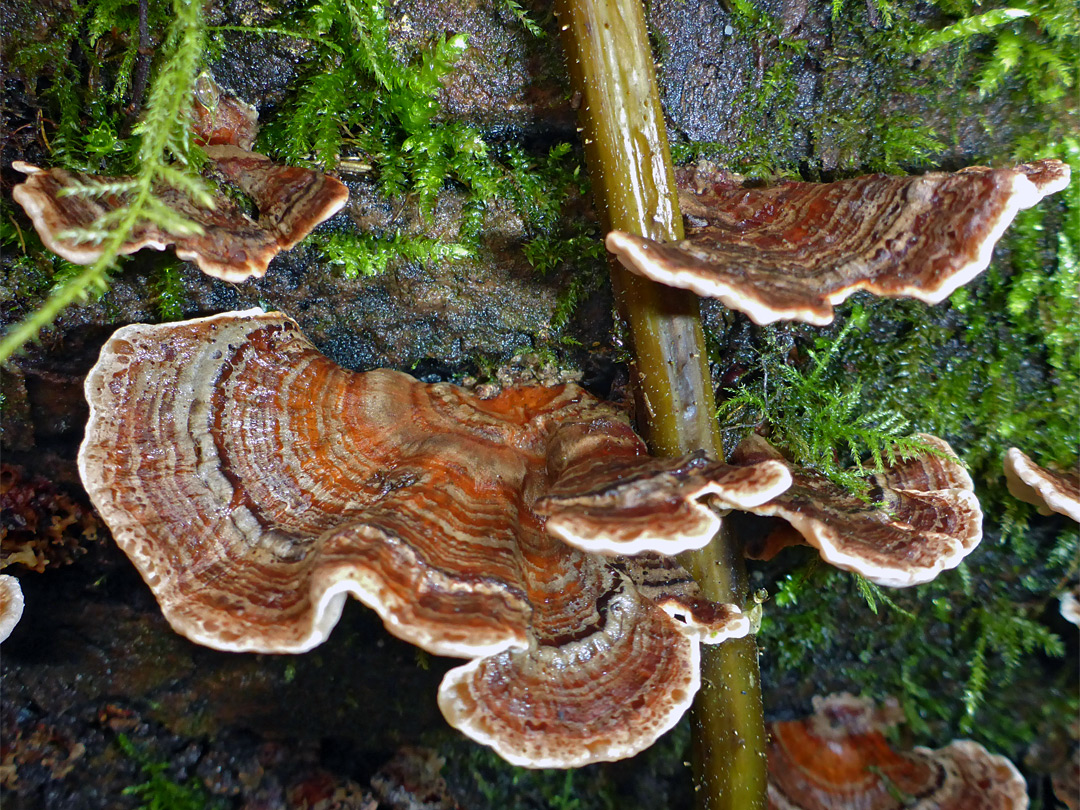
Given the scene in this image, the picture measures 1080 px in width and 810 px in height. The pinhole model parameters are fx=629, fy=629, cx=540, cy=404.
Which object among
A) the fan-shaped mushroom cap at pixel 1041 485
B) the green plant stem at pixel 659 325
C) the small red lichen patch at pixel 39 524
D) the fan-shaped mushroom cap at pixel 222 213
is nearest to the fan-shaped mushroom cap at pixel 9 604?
the small red lichen patch at pixel 39 524

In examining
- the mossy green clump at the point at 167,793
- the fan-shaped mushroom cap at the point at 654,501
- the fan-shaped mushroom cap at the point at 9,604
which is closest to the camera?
the fan-shaped mushroom cap at the point at 654,501

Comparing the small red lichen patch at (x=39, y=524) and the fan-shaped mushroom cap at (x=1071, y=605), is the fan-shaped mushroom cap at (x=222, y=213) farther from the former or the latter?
the fan-shaped mushroom cap at (x=1071, y=605)

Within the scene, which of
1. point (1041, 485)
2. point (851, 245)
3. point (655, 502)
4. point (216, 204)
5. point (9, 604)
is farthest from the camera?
point (9, 604)

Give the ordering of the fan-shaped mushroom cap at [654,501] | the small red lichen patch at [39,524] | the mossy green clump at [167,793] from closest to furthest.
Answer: the fan-shaped mushroom cap at [654,501] → the small red lichen patch at [39,524] → the mossy green clump at [167,793]

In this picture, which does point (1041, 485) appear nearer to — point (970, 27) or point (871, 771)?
point (871, 771)

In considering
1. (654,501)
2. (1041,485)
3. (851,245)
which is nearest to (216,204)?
(654,501)

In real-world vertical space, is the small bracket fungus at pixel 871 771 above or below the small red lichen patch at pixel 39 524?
below
